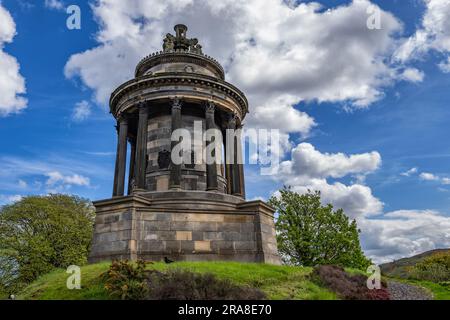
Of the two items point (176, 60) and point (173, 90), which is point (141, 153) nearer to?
point (173, 90)

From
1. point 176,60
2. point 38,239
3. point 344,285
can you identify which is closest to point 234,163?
point 176,60

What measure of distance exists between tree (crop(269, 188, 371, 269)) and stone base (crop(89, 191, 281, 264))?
56.0 feet

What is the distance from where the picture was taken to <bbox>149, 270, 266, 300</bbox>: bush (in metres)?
9.22

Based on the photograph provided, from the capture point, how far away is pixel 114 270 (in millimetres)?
10562

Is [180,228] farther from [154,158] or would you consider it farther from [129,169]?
[129,169]

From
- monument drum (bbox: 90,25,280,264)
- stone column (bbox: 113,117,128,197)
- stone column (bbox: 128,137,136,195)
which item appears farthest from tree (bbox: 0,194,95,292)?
stone column (bbox: 113,117,128,197)

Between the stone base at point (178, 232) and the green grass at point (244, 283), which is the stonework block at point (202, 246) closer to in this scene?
the stone base at point (178, 232)

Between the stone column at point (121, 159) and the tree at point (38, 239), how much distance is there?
1447 centimetres

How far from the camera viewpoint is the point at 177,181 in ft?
64.0

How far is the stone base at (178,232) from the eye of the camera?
16.0 metres

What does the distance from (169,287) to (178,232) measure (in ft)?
23.3

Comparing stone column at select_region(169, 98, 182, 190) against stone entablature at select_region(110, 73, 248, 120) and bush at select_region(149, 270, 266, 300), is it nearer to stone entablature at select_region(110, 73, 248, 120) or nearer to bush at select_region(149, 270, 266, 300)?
stone entablature at select_region(110, 73, 248, 120)
